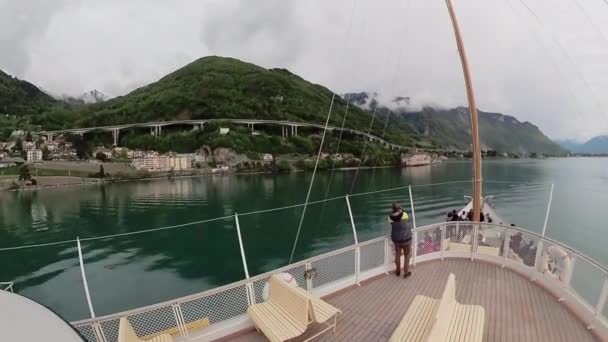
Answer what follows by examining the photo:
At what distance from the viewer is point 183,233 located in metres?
33.5

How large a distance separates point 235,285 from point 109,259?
83.6ft

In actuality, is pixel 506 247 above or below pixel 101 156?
below

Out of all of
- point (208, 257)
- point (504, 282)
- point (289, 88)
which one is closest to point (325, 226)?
point (208, 257)

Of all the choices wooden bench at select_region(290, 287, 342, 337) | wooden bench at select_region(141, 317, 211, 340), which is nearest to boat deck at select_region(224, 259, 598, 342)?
wooden bench at select_region(290, 287, 342, 337)

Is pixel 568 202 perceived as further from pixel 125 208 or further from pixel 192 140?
pixel 192 140

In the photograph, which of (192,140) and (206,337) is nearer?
(206,337)

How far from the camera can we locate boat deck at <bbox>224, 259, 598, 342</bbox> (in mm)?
4285

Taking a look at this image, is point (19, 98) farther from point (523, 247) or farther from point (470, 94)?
point (523, 247)

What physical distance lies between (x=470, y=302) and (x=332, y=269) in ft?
7.17

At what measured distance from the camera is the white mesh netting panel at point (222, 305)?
433 cm

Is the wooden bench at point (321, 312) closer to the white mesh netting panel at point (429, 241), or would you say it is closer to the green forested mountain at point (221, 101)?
the white mesh netting panel at point (429, 241)

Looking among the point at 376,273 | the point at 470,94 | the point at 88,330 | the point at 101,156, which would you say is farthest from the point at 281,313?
the point at 101,156

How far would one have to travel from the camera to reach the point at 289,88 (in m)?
177

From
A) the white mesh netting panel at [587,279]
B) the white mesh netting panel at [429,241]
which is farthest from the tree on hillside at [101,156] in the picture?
the white mesh netting panel at [587,279]
